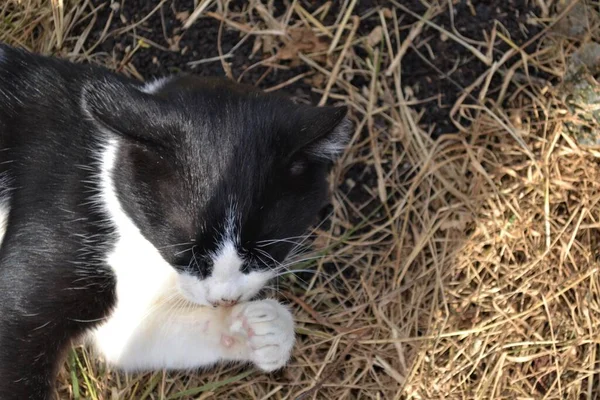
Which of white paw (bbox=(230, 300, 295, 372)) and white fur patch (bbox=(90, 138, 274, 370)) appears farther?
white paw (bbox=(230, 300, 295, 372))

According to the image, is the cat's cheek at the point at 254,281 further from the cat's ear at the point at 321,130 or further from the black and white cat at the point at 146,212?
the cat's ear at the point at 321,130

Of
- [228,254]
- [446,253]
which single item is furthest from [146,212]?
[446,253]

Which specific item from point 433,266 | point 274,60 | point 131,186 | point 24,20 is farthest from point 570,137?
point 24,20

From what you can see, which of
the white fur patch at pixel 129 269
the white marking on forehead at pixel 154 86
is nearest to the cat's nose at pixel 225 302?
the white fur patch at pixel 129 269

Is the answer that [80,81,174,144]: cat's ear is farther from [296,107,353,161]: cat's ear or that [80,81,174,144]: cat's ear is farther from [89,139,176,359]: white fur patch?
[296,107,353,161]: cat's ear

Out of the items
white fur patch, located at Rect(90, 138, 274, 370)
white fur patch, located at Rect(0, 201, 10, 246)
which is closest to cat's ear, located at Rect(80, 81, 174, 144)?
white fur patch, located at Rect(90, 138, 274, 370)

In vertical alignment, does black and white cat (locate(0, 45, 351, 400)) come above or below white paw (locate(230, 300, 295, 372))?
above
